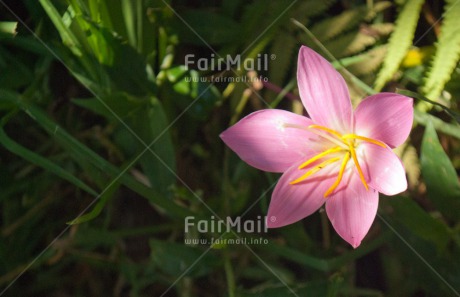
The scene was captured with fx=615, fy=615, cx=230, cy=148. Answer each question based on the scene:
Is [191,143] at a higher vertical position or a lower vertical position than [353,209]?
lower

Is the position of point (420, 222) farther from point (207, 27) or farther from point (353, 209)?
point (207, 27)

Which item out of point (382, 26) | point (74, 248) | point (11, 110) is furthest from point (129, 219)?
point (382, 26)

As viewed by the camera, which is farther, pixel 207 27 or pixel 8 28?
pixel 207 27

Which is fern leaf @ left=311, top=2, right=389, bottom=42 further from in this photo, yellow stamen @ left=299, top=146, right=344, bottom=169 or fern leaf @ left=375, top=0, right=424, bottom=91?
yellow stamen @ left=299, top=146, right=344, bottom=169

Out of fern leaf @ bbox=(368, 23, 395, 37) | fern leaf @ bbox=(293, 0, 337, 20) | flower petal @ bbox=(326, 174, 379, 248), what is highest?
fern leaf @ bbox=(293, 0, 337, 20)

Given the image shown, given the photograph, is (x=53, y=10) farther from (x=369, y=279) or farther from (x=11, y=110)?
(x=369, y=279)

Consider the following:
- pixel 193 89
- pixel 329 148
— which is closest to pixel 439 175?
Result: pixel 329 148

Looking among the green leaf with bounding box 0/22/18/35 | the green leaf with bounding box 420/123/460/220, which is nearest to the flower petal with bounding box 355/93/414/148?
the green leaf with bounding box 420/123/460/220

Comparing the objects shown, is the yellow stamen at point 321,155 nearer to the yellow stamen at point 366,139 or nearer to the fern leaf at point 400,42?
the yellow stamen at point 366,139
